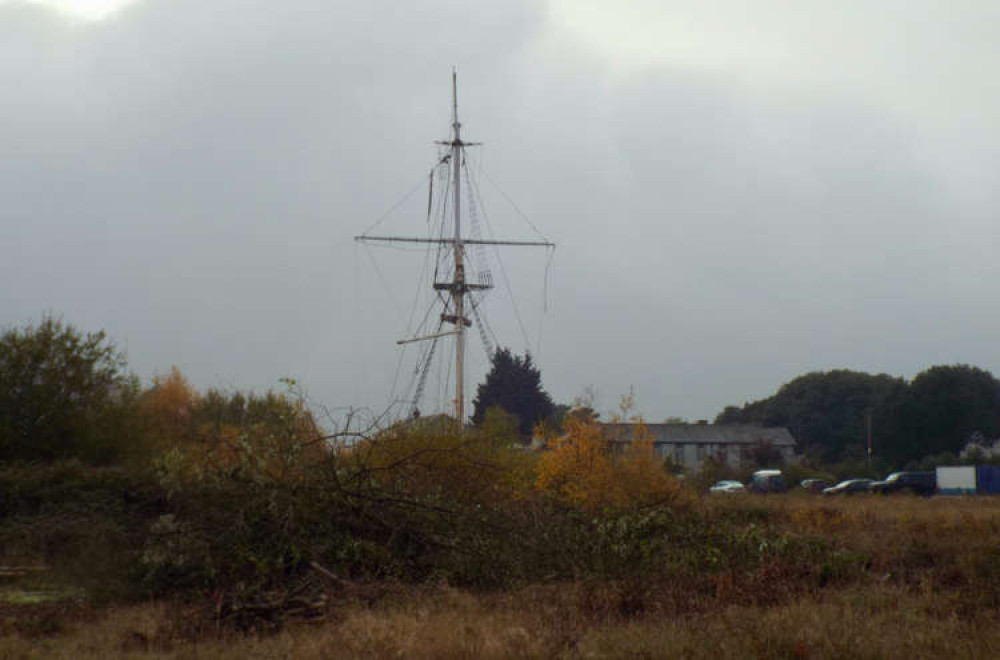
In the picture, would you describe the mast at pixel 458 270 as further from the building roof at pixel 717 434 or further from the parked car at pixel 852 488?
the building roof at pixel 717 434

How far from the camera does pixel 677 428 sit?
88812 mm

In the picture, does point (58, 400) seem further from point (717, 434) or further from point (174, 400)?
point (717, 434)

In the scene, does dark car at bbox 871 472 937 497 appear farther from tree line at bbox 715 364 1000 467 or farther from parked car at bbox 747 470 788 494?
tree line at bbox 715 364 1000 467

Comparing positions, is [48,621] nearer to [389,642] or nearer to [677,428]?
[389,642]

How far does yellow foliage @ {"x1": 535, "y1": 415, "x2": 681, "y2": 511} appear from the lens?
19625mm

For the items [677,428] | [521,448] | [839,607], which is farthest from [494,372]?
[839,607]

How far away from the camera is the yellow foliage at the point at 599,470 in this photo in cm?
1962

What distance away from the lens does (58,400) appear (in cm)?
2475

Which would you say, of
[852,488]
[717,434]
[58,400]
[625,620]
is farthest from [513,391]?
[625,620]

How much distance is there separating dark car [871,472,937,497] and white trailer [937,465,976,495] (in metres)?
0.87

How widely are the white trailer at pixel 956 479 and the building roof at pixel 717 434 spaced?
32.2 metres

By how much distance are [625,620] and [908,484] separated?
3909 centimetres

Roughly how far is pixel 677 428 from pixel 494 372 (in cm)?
2438

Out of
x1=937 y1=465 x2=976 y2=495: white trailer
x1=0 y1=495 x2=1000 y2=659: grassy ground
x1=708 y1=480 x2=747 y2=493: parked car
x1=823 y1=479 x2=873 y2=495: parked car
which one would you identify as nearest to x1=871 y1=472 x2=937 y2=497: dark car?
x1=823 y1=479 x2=873 y2=495: parked car
